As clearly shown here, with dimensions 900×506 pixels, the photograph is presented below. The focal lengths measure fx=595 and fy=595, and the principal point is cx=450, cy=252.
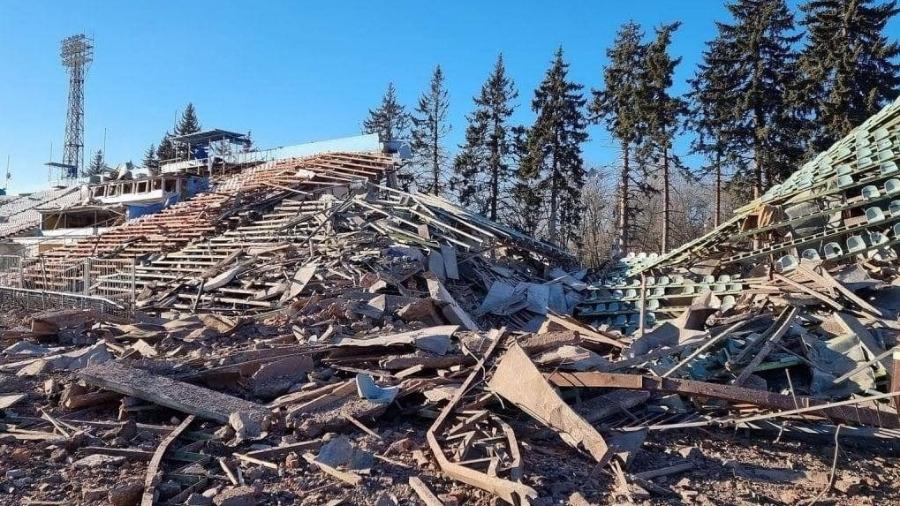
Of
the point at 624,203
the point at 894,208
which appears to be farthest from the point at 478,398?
the point at 624,203

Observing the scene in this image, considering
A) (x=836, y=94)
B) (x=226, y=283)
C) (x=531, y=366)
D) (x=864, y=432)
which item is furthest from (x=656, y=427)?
(x=836, y=94)

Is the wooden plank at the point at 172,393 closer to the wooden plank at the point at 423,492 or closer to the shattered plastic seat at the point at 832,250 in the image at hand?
the wooden plank at the point at 423,492

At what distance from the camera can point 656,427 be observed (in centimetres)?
478

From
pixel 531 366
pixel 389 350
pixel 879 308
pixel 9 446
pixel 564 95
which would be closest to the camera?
pixel 9 446

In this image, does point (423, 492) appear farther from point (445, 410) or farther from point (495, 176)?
point (495, 176)

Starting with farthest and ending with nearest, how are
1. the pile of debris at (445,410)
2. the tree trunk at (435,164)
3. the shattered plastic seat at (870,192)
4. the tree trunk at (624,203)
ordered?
the tree trunk at (435,164) → the tree trunk at (624,203) → the shattered plastic seat at (870,192) → the pile of debris at (445,410)

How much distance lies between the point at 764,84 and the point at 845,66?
2837mm

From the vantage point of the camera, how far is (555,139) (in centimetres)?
3200

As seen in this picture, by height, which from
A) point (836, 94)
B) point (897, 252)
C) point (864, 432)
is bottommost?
point (864, 432)

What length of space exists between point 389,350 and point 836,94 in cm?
2376

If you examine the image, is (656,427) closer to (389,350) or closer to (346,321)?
(389,350)

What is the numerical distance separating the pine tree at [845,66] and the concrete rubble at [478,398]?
14958 mm

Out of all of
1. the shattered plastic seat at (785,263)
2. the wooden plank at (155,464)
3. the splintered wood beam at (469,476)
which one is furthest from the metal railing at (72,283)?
the shattered plastic seat at (785,263)

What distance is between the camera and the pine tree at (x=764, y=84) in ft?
79.1
